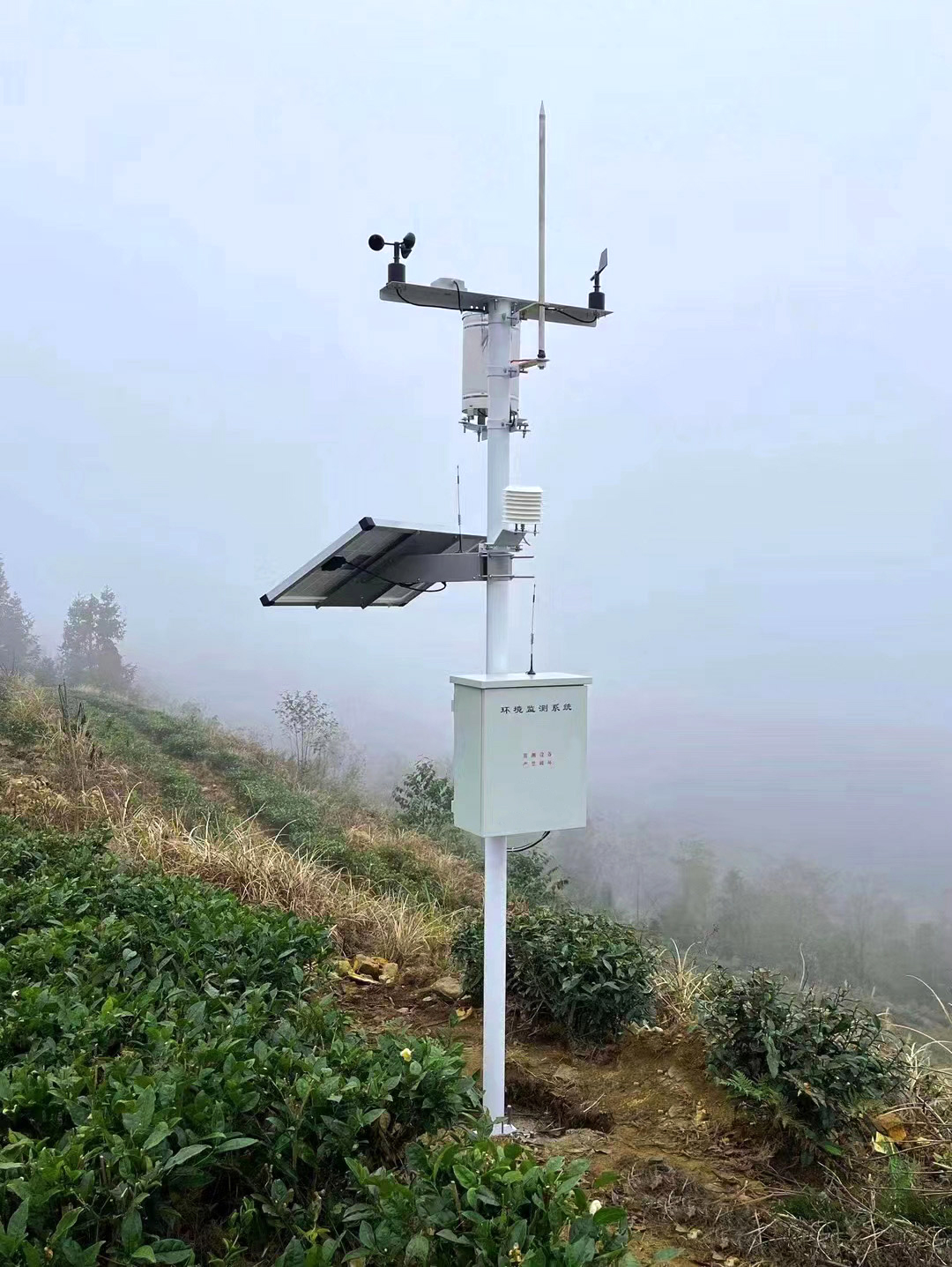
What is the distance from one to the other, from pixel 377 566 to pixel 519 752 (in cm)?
86

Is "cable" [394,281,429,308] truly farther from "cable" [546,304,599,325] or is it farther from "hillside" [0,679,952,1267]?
"hillside" [0,679,952,1267]

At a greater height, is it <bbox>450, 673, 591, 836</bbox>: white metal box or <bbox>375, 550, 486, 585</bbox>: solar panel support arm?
<bbox>375, 550, 486, 585</bbox>: solar panel support arm

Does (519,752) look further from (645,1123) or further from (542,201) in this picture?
(542,201)

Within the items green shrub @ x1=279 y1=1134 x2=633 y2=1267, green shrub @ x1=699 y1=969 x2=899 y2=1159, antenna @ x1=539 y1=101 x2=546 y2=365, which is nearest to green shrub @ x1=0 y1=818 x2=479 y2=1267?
green shrub @ x1=279 y1=1134 x2=633 y2=1267

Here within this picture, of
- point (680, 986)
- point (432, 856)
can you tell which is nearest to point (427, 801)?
point (432, 856)

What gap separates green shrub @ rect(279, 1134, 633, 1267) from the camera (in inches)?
72.3

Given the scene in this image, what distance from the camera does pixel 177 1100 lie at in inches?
88.6

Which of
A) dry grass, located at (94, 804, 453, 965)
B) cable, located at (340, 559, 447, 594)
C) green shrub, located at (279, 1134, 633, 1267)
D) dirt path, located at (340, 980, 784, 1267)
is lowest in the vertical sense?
dirt path, located at (340, 980, 784, 1267)

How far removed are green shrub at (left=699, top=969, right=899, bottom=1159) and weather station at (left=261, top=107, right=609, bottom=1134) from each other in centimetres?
79

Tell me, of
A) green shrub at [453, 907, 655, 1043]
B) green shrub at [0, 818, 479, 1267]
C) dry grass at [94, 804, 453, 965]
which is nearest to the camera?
green shrub at [0, 818, 479, 1267]

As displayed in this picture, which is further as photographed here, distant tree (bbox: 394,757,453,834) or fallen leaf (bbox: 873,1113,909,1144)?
distant tree (bbox: 394,757,453,834)

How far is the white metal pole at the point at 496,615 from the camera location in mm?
3287

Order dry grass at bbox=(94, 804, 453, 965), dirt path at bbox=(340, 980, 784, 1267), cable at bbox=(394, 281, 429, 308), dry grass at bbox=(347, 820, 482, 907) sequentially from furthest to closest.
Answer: dry grass at bbox=(347, 820, 482, 907) → dry grass at bbox=(94, 804, 453, 965) → cable at bbox=(394, 281, 429, 308) → dirt path at bbox=(340, 980, 784, 1267)

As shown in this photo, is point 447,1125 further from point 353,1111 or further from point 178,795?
point 178,795
